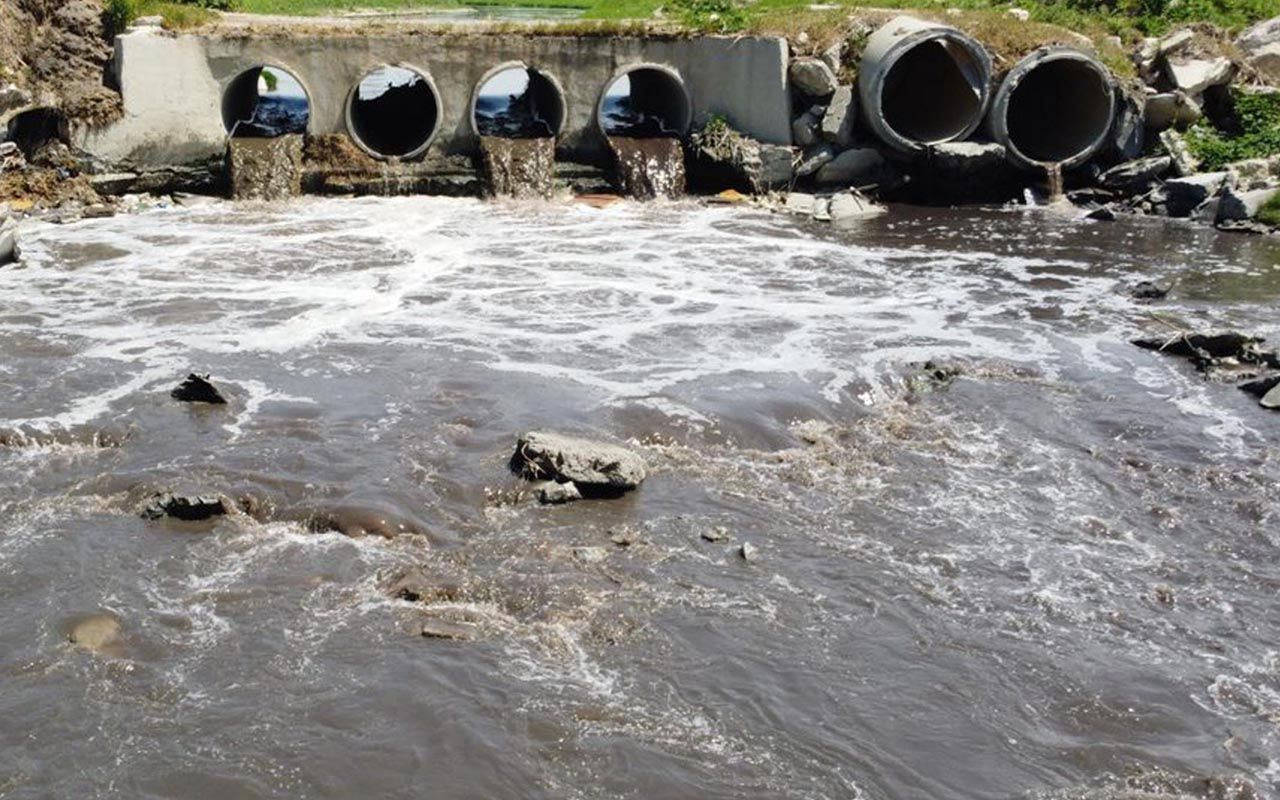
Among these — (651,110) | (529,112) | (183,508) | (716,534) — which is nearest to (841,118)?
(651,110)

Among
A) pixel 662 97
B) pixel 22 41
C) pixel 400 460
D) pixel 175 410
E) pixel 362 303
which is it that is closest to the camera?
pixel 400 460

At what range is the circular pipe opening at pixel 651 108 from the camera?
861 inches

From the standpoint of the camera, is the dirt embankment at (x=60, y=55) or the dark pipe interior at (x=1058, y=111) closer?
the dirt embankment at (x=60, y=55)

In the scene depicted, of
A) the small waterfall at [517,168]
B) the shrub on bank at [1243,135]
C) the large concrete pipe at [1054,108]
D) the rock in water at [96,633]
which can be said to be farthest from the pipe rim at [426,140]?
the rock in water at [96,633]

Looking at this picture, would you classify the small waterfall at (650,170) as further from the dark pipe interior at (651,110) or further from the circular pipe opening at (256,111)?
the circular pipe opening at (256,111)

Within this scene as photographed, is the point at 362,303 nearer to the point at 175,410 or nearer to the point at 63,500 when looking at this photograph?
the point at 175,410

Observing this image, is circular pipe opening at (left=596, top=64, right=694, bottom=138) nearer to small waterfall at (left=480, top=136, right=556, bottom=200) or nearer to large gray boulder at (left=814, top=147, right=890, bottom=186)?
small waterfall at (left=480, top=136, right=556, bottom=200)

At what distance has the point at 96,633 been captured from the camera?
7.03m

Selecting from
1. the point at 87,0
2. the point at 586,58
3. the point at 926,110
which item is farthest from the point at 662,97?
the point at 87,0

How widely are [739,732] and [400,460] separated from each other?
14.0ft

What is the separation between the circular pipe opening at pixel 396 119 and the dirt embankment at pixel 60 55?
4022 millimetres

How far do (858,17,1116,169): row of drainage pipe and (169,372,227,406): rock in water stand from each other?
12604 millimetres

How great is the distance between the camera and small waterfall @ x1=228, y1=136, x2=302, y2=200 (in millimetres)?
20000

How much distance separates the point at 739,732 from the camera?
6.27 meters
